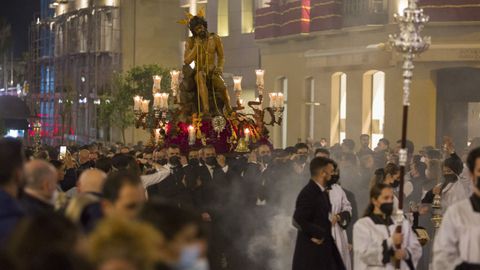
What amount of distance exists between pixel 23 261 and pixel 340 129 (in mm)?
28538

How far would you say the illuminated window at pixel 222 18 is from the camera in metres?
44.0

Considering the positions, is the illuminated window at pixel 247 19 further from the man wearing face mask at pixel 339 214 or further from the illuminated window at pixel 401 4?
the man wearing face mask at pixel 339 214

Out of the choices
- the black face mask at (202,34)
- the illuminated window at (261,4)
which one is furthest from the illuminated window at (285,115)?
the black face mask at (202,34)

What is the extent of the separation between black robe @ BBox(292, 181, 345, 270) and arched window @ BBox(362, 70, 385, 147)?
60.2ft

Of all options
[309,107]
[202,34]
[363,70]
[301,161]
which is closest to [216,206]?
[301,161]

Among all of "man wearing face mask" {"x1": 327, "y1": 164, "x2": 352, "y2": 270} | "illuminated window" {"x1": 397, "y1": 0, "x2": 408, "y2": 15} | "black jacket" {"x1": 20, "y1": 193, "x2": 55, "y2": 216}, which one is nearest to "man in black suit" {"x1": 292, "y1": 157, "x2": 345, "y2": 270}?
"man wearing face mask" {"x1": 327, "y1": 164, "x2": 352, "y2": 270}

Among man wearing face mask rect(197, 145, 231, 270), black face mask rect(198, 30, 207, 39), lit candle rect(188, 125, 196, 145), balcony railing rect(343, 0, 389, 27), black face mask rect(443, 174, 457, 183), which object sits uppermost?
balcony railing rect(343, 0, 389, 27)

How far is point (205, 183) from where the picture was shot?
1708cm

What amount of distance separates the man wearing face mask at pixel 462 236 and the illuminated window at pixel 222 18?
35.4 m

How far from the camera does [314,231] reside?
12.3 meters

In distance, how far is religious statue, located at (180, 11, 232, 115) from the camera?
22094mm

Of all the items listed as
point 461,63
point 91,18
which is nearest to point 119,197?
point 461,63

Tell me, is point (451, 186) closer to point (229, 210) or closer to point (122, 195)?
point (229, 210)

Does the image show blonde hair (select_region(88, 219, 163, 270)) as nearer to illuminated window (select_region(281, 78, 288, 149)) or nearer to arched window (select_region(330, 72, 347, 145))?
arched window (select_region(330, 72, 347, 145))
